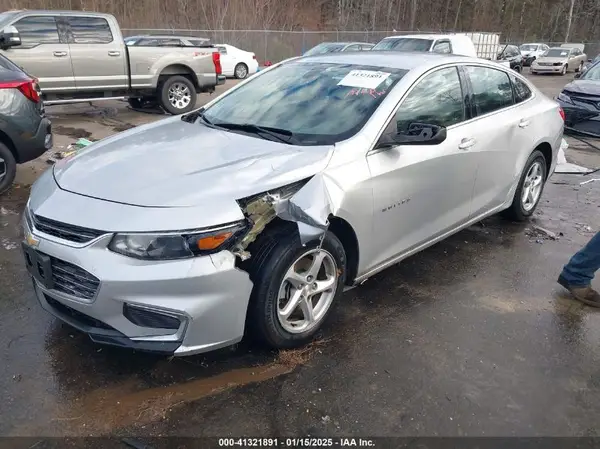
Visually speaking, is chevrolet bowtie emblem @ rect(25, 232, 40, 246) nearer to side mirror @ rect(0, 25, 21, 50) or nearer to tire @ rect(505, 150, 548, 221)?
tire @ rect(505, 150, 548, 221)

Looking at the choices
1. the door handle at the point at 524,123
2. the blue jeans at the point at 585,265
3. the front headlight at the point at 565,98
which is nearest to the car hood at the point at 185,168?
the blue jeans at the point at 585,265

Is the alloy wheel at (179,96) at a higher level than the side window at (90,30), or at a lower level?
lower

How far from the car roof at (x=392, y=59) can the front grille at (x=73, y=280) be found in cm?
257

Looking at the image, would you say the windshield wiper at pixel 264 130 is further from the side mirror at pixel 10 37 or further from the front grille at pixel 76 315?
the side mirror at pixel 10 37

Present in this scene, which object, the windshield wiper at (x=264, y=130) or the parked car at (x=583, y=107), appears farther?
the parked car at (x=583, y=107)

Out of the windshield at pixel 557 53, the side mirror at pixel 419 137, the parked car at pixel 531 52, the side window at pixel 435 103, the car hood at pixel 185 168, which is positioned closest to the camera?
the car hood at pixel 185 168

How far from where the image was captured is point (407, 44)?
1351 cm

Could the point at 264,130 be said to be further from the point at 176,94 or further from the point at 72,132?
the point at 176,94

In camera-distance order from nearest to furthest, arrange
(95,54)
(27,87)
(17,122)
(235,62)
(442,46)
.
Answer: (17,122)
(27,87)
(95,54)
(442,46)
(235,62)

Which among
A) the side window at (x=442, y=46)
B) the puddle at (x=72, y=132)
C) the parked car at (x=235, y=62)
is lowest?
the parked car at (x=235, y=62)

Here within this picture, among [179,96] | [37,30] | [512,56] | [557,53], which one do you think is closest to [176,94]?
[179,96]

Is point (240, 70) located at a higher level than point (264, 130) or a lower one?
lower

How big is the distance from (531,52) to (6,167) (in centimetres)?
3472

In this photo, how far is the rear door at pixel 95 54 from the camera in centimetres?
975
